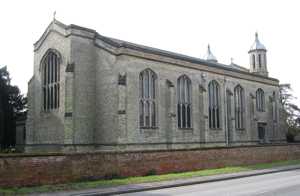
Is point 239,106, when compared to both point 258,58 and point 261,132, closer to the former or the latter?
point 261,132

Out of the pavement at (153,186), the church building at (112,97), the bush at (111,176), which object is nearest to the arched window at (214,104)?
the church building at (112,97)

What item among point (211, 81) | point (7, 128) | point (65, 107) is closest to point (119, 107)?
point (65, 107)

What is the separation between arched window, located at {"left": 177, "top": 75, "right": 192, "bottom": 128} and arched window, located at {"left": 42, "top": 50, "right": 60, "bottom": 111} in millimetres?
11360

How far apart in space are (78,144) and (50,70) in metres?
7.86

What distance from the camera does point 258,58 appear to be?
177ft

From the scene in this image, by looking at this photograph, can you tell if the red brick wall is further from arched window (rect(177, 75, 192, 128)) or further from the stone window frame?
the stone window frame

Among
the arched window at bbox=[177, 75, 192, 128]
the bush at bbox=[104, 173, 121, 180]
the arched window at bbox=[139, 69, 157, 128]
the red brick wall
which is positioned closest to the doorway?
the arched window at bbox=[177, 75, 192, 128]

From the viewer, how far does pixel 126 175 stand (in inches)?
831

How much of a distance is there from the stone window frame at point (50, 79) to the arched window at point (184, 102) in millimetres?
11314

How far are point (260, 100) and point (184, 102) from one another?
1508 centimetres

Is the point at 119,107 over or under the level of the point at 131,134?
over

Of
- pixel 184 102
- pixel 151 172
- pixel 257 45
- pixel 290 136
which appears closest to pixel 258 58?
pixel 257 45

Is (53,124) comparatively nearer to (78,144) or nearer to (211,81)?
(78,144)

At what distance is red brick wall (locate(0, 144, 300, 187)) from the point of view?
17156 mm
